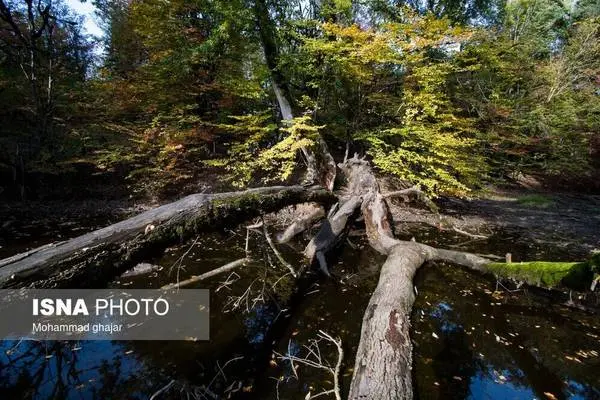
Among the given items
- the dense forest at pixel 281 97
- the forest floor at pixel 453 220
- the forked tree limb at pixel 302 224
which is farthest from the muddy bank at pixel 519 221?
the forked tree limb at pixel 302 224

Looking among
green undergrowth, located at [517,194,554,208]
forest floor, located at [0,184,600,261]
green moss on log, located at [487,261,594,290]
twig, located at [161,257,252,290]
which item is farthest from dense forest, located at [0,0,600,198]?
twig, located at [161,257,252,290]

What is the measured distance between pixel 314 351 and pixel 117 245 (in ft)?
7.61

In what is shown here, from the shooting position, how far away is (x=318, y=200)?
6801 millimetres

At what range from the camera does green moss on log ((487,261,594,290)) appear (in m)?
3.15

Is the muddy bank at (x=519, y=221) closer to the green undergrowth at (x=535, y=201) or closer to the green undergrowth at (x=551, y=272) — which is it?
the green undergrowth at (x=535, y=201)

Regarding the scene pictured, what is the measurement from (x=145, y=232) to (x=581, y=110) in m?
19.0

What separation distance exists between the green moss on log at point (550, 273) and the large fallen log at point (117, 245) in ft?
12.0

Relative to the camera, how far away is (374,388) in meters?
2.37

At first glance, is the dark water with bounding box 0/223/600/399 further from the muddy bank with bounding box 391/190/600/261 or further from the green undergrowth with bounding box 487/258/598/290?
the muddy bank with bounding box 391/190/600/261

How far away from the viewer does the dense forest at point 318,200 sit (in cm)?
309

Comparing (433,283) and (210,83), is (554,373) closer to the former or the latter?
(433,283)


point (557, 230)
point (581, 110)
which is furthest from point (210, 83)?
point (581, 110)

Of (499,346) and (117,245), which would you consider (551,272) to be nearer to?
(499,346)

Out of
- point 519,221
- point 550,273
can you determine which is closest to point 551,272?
point 550,273
